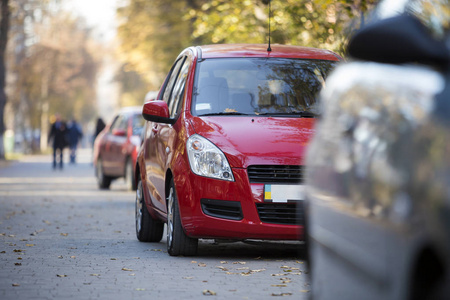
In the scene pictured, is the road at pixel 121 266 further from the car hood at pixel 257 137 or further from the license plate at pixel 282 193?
the car hood at pixel 257 137

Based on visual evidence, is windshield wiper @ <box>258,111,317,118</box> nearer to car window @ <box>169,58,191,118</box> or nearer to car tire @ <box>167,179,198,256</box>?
car window @ <box>169,58,191,118</box>

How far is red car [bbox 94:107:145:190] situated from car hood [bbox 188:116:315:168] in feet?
35.3

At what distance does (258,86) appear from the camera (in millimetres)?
8898

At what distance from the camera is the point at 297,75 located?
9.07m

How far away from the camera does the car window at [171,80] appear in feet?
31.8

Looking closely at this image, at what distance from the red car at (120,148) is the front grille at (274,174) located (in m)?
11.2

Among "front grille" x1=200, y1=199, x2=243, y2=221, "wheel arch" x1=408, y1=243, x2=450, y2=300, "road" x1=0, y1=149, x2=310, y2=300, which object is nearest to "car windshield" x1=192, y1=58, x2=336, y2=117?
"front grille" x1=200, y1=199, x2=243, y2=221

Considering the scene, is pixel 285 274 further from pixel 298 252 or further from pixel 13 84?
pixel 13 84

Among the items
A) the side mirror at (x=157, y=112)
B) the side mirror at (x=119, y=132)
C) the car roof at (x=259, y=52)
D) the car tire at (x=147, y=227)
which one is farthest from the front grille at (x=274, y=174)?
the side mirror at (x=119, y=132)

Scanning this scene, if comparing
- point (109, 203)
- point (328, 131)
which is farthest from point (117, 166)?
point (328, 131)

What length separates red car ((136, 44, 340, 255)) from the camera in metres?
7.98

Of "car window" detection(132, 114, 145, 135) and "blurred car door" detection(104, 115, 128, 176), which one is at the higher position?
"car window" detection(132, 114, 145, 135)

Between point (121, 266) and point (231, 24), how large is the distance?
519 inches

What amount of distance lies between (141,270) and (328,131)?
13.0 ft
